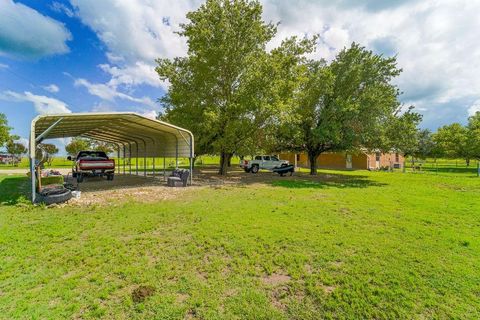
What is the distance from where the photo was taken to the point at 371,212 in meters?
7.62

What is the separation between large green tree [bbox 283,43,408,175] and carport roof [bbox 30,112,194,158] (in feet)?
25.8

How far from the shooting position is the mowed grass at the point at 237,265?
3.11 metres

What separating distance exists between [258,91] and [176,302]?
1370cm

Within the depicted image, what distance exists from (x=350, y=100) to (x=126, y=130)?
597 inches

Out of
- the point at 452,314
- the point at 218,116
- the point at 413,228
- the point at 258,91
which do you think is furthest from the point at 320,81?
the point at 452,314

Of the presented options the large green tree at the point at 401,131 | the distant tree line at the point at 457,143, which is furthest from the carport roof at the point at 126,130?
the distant tree line at the point at 457,143

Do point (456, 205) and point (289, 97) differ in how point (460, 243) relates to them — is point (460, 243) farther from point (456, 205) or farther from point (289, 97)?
point (289, 97)

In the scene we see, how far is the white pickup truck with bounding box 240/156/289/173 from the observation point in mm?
23625

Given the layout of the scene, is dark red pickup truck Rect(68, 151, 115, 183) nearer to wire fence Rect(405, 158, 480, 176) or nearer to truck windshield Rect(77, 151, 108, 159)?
truck windshield Rect(77, 151, 108, 159)

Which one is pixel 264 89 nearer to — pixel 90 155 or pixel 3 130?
pixel 90 155

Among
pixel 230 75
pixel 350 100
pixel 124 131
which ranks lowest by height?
pixel 124 131

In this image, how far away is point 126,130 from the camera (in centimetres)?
1575

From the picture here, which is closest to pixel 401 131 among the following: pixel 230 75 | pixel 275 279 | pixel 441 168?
pixel 230 75

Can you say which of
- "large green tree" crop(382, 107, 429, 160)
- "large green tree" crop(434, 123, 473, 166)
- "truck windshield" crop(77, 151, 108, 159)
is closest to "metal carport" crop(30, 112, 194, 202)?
"truck windshield" crop(77, 151, 108, 159)
